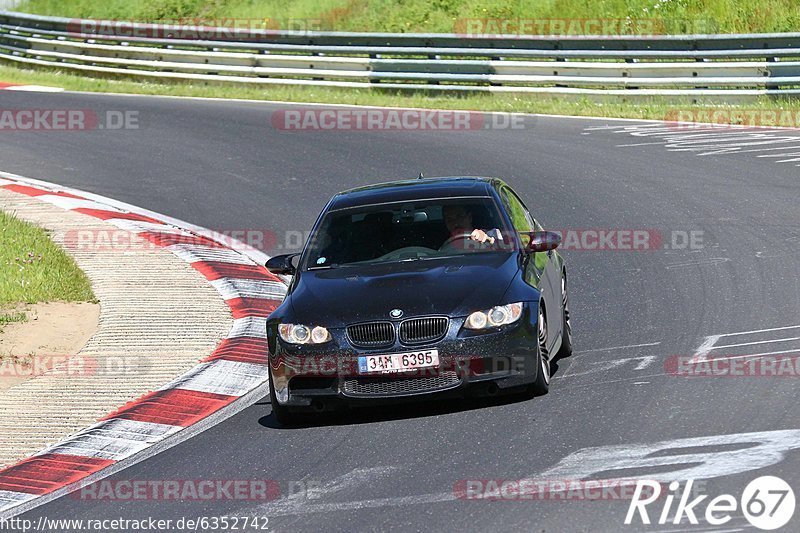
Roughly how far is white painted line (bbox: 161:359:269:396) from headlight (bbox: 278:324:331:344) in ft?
3.63

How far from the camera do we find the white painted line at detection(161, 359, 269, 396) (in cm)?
966

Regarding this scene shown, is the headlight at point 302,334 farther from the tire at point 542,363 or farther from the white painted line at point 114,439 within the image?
the tire at point 542,363

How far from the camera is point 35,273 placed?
1290 cm

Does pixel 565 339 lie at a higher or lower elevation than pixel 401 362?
lower

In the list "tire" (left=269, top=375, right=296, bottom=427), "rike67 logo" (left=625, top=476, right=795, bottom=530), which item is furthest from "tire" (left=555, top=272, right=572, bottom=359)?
"rike67 logo" (left=625, top=476, right=795, bottom=530)

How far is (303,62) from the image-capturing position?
27375 mm

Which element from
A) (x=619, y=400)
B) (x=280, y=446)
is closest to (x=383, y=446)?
(x=280, y=446)

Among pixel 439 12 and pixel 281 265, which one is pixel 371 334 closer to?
pixel 281 265

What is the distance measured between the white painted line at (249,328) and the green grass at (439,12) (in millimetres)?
16557

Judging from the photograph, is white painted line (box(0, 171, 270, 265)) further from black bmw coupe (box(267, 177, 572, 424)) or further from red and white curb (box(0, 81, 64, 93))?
red and white curb (box(0, 81, 64, 93))

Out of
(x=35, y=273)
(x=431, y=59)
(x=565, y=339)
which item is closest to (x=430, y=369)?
(x=565, y=339)

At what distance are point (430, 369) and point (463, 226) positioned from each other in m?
1.67

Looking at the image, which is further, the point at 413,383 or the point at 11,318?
the point at 11,318

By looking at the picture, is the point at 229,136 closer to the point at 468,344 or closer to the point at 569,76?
the point at 569,76
